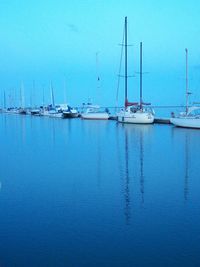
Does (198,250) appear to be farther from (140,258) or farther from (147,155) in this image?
(147,155)

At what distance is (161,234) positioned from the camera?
8.54 meters

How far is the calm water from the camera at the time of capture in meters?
7.54

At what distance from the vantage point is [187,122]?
37750 millimetres

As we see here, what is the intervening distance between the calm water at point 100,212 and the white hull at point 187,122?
1783cm

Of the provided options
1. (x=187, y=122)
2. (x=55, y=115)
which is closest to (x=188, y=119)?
(x=187, y=122)

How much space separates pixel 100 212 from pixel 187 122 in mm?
28926

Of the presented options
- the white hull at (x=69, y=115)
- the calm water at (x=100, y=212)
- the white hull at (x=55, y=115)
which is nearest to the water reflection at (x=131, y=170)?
the calm water at (x=100, y=212)

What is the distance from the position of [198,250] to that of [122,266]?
1.62 m

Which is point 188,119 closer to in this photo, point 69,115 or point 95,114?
point 95,114

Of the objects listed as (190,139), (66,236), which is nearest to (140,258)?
(66,236)

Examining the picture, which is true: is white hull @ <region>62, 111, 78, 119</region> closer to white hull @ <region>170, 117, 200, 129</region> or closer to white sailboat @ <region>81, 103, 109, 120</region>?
white sailboat @ <region>81, 103, 109, 120</region>

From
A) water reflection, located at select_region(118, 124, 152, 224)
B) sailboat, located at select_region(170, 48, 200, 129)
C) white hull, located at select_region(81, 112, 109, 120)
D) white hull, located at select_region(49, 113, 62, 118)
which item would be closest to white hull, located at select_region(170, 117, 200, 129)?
sailboat, located at select_region(170, 48, 200, 129)

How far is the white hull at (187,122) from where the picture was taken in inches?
1446

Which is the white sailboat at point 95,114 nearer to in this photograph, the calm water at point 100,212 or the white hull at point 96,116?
the white hull at point 96,116
